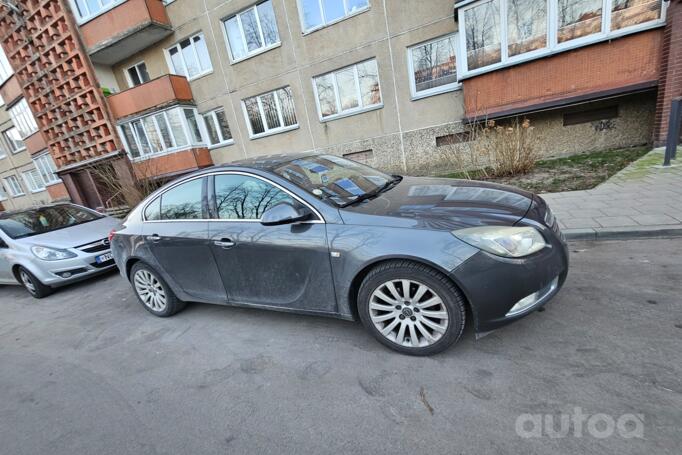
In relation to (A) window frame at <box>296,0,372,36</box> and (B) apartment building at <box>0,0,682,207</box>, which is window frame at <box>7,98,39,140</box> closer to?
(B) apartment building at <box>0,0,682,207</box>

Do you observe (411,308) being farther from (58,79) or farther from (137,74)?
(58,79)

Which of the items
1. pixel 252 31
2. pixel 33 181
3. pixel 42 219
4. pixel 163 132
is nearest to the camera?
pixel 42 219

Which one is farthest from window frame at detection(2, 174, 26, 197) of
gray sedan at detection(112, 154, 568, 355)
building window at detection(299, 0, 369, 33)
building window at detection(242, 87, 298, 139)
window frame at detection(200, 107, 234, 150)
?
gray sedan at detection(112, 154, 568, 355)

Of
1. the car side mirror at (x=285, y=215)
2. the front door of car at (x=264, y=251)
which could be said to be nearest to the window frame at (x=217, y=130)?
the front door of car at (x=264, y=251)

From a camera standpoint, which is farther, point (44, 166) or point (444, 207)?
point (44, 166)

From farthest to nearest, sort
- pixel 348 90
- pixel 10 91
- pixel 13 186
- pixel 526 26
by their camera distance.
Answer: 1. pixel 13 186
2. pixel 10 91
3. pixel 348 90
4. pixel 526 26

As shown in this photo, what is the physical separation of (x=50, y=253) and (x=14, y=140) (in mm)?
21886

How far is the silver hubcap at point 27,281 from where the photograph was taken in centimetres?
517

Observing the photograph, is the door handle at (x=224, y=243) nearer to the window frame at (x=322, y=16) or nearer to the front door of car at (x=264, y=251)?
the front door of car at (x=264, y=251)

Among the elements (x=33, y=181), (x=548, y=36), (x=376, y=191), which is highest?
(x=548, y=36)

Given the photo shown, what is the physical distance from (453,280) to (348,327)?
115cm

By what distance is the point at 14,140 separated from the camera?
19375mm

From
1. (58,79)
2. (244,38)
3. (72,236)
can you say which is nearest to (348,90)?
(244,38)

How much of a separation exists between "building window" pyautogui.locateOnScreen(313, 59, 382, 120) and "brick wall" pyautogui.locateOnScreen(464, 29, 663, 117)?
2.86 m
